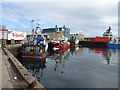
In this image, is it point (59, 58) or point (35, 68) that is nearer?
point (35, 68)

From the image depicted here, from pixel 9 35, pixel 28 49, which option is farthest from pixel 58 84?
pixel 9 35

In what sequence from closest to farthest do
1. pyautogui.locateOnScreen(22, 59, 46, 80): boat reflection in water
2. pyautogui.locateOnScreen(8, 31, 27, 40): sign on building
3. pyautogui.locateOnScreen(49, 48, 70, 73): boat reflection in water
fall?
1. pyautogui.locateOnScreen(22, 59, 46, 80): boat reflection in water
2. pyautogui.locateOnScreen(49, 48, 70, 73): boat reflection in water
3. pyautogui.locateOnScreen(8, 31, 27, 40): sign on building

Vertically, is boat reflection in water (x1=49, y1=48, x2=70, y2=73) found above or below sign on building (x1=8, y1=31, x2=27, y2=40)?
below

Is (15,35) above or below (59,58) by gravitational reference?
above

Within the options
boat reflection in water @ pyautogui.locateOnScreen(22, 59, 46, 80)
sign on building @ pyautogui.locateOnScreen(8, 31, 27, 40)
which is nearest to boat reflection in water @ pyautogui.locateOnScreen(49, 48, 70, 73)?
boat reflection in water @ pyautogui.locateOnScreen(22, 59, 46, 80)

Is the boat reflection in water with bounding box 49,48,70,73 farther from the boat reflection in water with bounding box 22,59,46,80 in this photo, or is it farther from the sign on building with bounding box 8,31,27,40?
the sign on building with bounding box 8,31,27,40

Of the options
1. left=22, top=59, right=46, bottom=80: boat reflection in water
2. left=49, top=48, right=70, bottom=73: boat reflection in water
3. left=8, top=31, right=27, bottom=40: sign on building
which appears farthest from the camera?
left=8, top=31, right=27, bottom=40: sign on building

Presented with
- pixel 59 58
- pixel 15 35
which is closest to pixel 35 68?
pixel 59 58

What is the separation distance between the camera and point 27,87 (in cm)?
595

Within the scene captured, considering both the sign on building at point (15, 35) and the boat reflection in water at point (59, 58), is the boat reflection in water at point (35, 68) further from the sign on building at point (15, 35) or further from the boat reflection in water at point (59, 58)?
the sign on building at point (15, 35)

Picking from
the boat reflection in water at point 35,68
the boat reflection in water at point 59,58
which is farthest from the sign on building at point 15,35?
the boat reflection in water at point 35,68

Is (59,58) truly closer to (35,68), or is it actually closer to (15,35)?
(35,68)

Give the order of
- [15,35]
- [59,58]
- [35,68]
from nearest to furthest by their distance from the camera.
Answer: [35,68] < [59,58] < [15,35]

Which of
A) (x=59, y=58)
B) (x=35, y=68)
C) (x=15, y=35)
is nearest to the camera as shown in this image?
(x=35, y=68)
